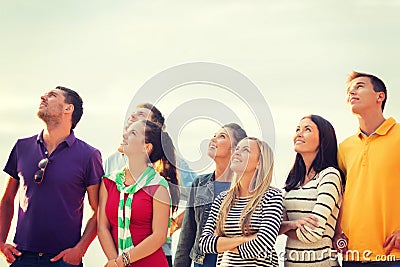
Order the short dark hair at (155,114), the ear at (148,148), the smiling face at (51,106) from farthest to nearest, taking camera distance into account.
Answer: the short dark hair at (155,114), the smiling face at (51,106), the ear at (148,148)

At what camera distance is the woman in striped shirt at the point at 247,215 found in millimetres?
5797

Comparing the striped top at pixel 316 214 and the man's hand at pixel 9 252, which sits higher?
the striped top at pixel 316 214

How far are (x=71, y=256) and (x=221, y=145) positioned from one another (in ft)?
5.64

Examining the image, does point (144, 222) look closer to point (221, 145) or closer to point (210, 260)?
point (210, 260)

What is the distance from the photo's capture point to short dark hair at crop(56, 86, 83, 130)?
22.8ft

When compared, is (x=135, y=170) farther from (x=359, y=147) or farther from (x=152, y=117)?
(x=359, y=147)

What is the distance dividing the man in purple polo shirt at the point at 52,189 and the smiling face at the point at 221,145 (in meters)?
1.08

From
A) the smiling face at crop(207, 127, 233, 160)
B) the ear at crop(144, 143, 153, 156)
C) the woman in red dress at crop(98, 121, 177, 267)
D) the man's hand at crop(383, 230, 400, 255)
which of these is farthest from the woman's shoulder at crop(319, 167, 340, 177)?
the ear at crop(144, 143, 153, 156)

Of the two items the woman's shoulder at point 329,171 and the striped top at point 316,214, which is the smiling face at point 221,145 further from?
the woman's shoulder at point 329,171

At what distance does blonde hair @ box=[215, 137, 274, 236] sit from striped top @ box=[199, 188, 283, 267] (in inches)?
1.4

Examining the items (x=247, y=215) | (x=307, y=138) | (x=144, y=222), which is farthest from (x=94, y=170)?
(x=307, y=138)

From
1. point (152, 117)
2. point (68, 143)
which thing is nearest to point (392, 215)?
point (152, 117)

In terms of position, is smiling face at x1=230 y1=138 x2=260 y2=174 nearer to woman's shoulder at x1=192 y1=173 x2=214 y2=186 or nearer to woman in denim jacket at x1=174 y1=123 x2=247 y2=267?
woman in denim jacket at x1=174 y1=123 x2=247 y2=267

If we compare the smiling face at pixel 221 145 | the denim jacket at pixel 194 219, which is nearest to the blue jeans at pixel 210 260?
the denim jacket at pixel 194 219
